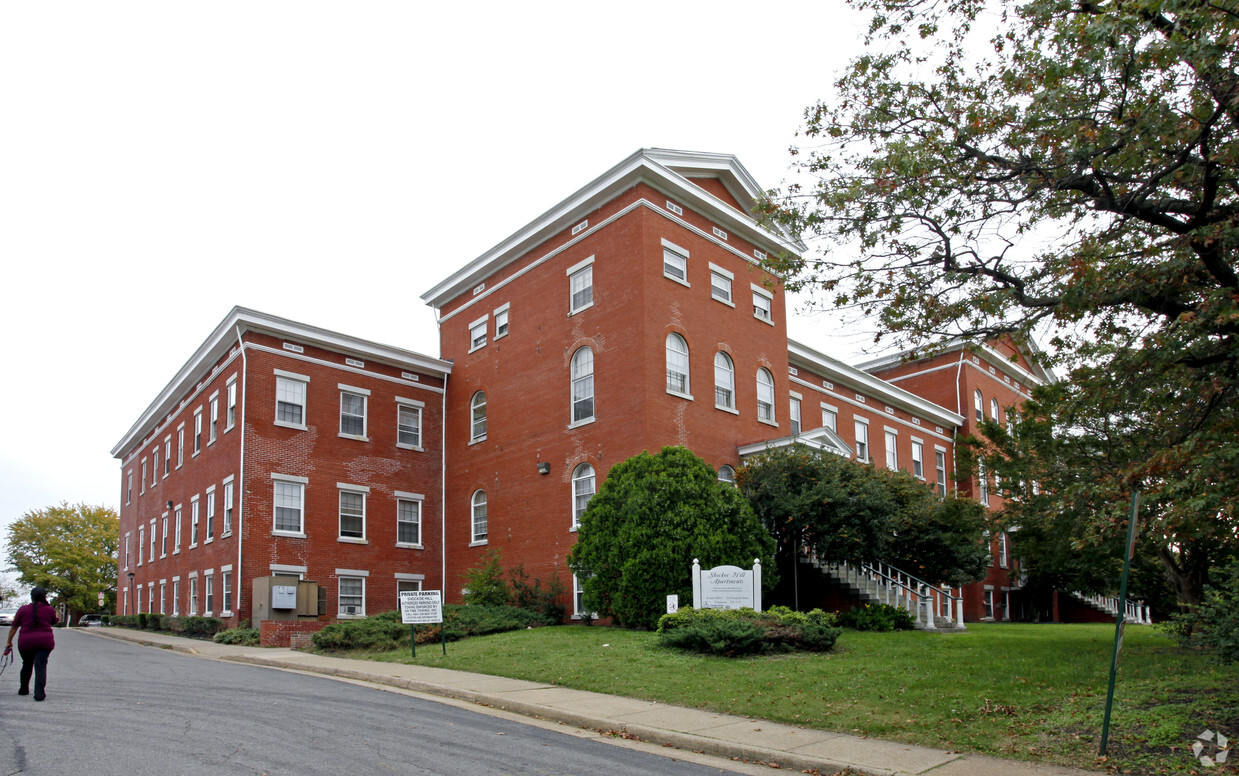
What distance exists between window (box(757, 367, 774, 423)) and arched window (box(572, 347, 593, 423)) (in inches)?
249

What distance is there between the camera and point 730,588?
2047cm

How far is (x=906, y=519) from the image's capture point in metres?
26.5

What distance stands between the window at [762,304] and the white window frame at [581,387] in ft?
21.7

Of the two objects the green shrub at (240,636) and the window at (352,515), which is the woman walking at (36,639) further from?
the window at (352,515)

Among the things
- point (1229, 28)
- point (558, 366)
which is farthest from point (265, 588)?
point (1229, 28)

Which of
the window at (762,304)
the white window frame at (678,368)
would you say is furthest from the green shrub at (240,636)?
the window at (762,304)

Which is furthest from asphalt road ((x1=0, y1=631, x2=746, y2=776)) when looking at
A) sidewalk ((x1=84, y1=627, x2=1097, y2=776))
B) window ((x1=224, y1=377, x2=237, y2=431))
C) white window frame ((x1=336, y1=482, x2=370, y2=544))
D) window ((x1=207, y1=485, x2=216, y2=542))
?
window ((x1=207, y1=485, x2=216, y2=542))

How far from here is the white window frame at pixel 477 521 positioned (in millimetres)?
32125

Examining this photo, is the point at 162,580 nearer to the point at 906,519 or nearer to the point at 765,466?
the point at 765,466

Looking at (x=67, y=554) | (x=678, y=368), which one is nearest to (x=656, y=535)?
(x=678, y=368)

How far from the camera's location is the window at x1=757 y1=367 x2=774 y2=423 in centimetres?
3141

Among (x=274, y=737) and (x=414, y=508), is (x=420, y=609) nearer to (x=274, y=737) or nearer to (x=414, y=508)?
(x=274, y=737)

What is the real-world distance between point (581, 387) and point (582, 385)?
8cm

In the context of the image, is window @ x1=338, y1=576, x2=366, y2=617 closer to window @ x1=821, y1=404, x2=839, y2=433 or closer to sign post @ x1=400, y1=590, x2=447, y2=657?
sign post @ x1=400, y1=590, x2=447, y2=657
